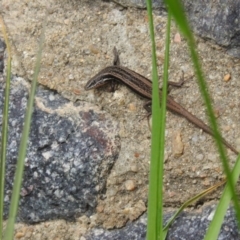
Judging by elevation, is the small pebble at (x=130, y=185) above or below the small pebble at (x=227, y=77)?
below

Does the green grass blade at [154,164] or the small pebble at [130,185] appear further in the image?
the small pebble at [130,185]

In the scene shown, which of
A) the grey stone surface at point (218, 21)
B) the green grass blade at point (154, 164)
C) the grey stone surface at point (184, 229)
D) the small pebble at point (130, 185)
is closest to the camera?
the green grass blade at point (154, 164)

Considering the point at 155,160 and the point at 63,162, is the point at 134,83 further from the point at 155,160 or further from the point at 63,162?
the point at 155,160

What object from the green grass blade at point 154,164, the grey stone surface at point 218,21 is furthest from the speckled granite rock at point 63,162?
the green grass blade at point 154,164

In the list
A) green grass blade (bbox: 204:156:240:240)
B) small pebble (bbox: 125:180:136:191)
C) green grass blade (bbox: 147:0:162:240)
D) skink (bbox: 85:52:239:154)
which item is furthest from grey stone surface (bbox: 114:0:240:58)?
green grass blade (bbox: 204:156:240:240)

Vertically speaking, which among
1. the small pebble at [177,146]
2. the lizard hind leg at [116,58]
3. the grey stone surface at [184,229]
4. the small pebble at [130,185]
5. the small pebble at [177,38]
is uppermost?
the small pebble at [177,38]

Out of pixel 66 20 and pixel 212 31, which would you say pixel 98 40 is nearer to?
pixel 66 20

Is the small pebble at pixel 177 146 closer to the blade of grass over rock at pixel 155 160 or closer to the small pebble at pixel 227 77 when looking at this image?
the small pebble at pixel 227 77

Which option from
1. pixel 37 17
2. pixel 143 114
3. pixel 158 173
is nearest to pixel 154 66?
pixel 158 173

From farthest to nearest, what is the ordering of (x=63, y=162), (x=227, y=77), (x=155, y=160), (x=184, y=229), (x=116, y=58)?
1. (x=116, y=58)
2. (x=227, y=77)
3. (x=63, y=162)
4. (x=184, y=229)
5. (x=155, y=160)

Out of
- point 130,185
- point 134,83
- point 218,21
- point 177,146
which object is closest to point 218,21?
point 218,21
